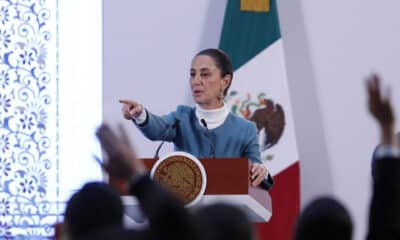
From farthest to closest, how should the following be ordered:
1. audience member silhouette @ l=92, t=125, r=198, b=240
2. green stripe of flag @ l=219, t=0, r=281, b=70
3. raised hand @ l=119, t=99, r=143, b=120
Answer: green stripe of flag @ l=219, t=0, r=281, b=70, raised hand @ l=119, t=99, r=143, b=120, audience member silhouette @ l=92, t=125, r=198, b=240

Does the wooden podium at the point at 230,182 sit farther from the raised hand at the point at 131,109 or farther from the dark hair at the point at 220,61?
the dark hair at the point at 220,61

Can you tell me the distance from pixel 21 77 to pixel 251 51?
5.29ft

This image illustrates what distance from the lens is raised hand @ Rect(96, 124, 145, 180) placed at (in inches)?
96.6

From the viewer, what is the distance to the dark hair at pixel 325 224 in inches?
98.4

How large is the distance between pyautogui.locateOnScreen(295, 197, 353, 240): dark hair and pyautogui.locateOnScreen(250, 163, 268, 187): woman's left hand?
2.17 meters

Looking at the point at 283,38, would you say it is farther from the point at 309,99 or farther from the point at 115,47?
the point at 115,47

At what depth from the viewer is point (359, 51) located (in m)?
7.38

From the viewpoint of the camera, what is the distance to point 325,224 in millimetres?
2518

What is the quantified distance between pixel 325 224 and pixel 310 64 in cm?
498

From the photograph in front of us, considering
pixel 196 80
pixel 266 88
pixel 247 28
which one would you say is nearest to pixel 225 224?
pixel 196 80

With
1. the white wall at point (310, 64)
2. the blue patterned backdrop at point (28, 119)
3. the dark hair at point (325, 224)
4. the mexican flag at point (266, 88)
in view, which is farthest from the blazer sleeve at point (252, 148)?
the blue patterned backdrop at point (28, 119)

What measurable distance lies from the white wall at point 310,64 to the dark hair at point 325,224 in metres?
4.81

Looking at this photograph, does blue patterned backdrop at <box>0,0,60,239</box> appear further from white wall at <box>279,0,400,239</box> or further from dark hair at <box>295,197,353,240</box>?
dark hair at <box>295,197,353,240</box>

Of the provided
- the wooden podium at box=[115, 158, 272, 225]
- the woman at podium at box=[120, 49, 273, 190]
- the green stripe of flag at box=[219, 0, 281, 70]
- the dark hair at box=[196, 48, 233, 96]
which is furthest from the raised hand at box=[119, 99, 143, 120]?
the green stripe of flag at box=[219, 0, 281, 70]
